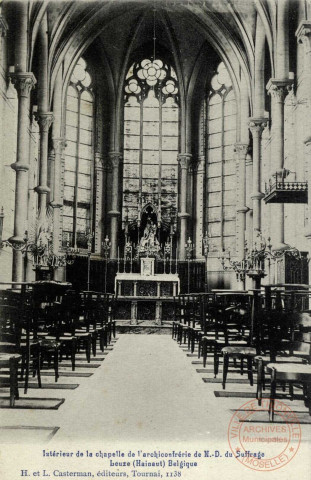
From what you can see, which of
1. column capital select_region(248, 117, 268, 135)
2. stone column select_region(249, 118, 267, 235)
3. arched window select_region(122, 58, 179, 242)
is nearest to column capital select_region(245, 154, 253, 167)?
stone column select_region(249, 118, 267, 235)

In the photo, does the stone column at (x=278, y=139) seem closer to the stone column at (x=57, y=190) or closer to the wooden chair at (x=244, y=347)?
the wooden chair at (x=244, y=347)

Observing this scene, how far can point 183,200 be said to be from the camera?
75.3 ft

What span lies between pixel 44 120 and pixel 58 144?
1808 mm

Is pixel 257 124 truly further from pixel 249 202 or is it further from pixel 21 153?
pixel 21 153

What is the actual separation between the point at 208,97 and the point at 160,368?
54.4 ft

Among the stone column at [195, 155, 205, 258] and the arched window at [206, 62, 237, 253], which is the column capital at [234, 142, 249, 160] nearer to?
the arched window at [206, 62, 237, 253]

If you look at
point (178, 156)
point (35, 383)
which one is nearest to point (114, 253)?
point (178, 156)

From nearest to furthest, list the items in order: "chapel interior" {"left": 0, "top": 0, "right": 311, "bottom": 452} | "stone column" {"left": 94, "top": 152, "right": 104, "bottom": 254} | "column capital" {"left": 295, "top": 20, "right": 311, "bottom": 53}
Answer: "chapel interior" {"left": 0, "top": 0, "right": 311, "bottom": 452}
"column capital" {"left": 295, "top": 20, "right": 311, "bottom": 53}
"stone column" {"left": 94, "top": 152, "right": 104, "bottom": 254}

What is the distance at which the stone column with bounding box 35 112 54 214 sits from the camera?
61.6 feet

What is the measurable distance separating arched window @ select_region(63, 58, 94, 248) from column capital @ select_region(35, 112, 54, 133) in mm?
2785

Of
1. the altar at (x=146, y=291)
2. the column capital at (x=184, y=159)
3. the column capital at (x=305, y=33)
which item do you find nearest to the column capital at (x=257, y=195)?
the altar at (x=146, y=291)

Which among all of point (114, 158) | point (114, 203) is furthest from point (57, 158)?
point (114, 203)

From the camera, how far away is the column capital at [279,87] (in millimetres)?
15508

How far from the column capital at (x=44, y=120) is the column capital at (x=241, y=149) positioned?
656 cm
